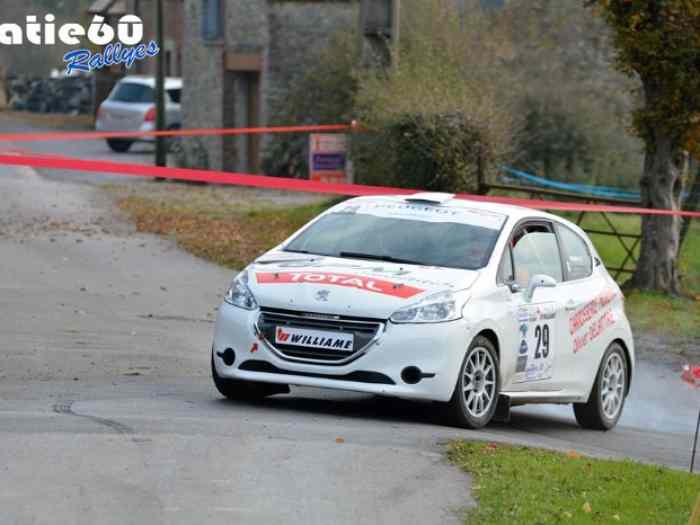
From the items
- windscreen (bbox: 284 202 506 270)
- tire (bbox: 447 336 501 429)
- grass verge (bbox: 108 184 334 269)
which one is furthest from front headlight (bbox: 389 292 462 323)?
grass verge (bbox: 108 184 334 269)

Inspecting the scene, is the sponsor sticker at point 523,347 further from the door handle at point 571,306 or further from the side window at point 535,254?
the door handle at point 571,306

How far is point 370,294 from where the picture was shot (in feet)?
32.1

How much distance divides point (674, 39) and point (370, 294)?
25.9 ft

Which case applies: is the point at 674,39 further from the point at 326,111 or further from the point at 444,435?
the point at 326,111

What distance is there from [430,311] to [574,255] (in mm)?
2340

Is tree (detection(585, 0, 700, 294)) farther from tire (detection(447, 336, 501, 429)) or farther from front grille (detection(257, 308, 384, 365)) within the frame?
front grille (detection(257, 308, 384, 365))

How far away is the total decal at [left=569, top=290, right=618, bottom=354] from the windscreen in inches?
38.3

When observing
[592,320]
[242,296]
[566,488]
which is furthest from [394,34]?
[566,488]

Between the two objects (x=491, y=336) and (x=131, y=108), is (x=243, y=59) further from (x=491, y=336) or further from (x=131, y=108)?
(x=491, y=336)

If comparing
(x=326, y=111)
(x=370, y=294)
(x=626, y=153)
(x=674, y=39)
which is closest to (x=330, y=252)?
(x=370, y=294)

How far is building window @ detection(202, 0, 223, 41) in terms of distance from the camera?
104 feet

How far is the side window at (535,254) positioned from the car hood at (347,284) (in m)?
0.69

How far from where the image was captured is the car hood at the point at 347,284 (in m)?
9.74

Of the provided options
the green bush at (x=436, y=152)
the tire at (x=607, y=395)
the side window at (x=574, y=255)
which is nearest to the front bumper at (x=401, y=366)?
the side window at (x=574, y=255)
